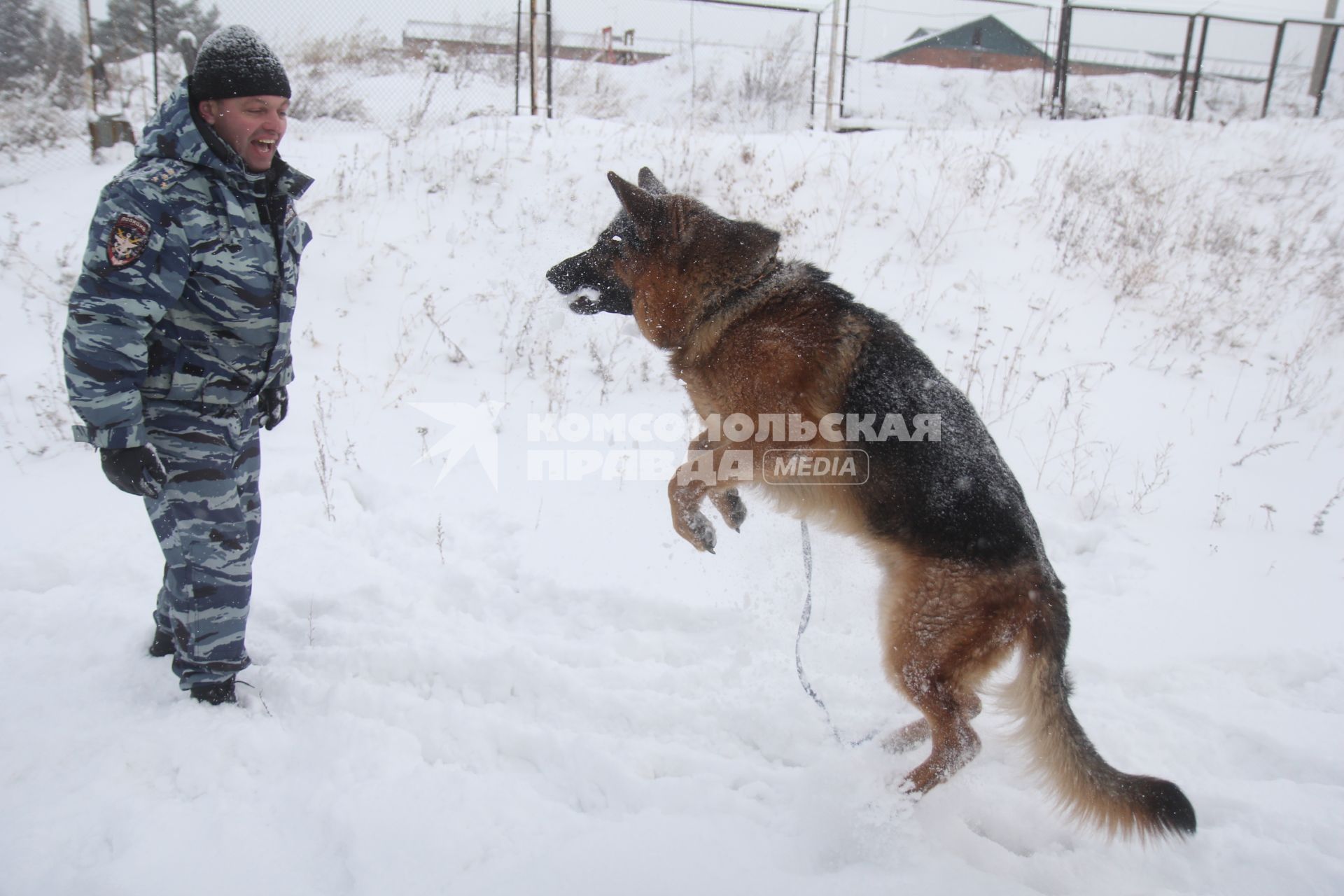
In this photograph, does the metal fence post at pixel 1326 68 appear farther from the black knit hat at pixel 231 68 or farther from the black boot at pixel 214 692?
the black boot at pixel 214 692

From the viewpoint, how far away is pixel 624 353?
5.97 meters

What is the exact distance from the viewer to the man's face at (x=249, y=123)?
2.18 m

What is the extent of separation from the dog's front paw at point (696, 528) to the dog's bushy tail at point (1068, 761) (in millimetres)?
1190

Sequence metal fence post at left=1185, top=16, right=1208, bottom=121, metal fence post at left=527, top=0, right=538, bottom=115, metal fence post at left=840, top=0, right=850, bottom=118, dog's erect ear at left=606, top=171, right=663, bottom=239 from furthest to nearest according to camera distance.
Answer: metal fence post at left=1185, top=16, right=1208, bottom=121, metal fence post at left=840, top=0, right=850, bottom=118, metal fence post at left=527, top=0, right=538, bottom=115, dog's erect ear at left=606, top=171, right=663, bottom=239

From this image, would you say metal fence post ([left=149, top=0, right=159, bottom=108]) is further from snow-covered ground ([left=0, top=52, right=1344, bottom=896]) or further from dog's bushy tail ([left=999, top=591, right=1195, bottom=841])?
dog's bushy tail ([left=999, top=591, right=1195, bottom=841])

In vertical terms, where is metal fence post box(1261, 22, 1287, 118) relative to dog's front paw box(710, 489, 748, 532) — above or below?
above

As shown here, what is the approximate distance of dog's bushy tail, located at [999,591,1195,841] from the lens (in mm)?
2086

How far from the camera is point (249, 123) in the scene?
7.23 ft

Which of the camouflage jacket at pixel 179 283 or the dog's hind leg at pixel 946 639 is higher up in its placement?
the camouflage jacket at pixel 179 283

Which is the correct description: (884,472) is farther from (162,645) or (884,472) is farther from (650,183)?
(162,645)

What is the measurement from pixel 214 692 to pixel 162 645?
15.7 inches

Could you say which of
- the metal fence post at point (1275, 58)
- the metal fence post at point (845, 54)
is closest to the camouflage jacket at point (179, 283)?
the metal fence post at point (845, 54)

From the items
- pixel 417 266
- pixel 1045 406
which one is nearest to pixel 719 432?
pixel 1045 406

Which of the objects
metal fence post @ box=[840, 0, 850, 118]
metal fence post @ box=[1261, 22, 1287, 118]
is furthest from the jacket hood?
metal fence post @ box=[1261, 22, 1287, 118]
